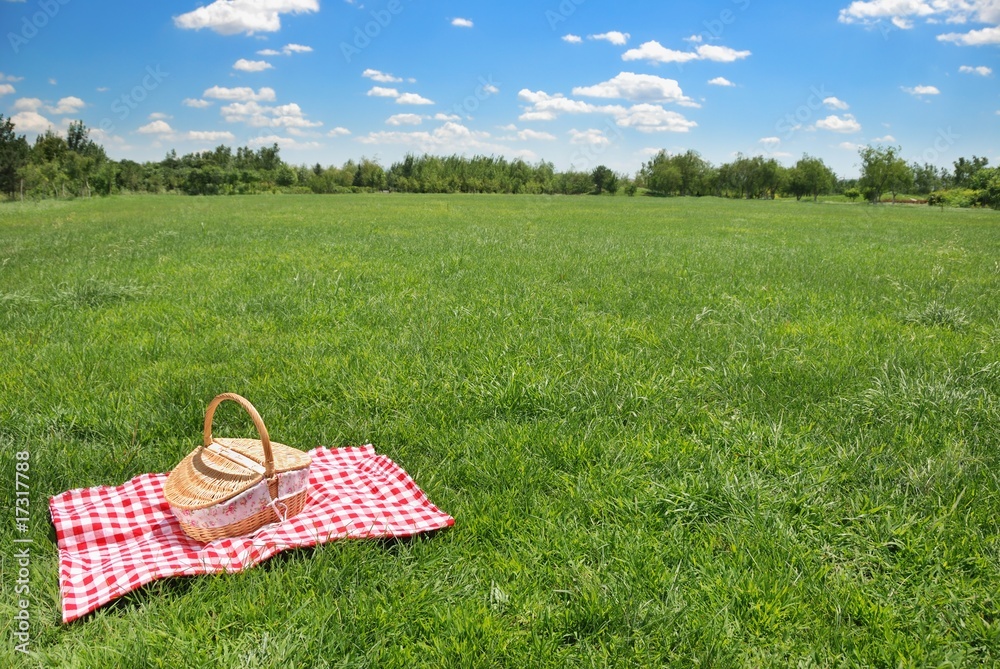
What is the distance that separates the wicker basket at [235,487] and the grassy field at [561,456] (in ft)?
1.18

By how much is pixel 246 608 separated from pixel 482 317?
490cm

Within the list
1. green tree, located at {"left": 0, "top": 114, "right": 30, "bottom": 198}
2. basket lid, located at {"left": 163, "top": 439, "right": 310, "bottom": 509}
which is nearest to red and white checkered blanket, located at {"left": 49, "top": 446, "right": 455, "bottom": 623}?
basket lid, located at {"left": 163, "top": 439, "right": 310, "bottom": 509}

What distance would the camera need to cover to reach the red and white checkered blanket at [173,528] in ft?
9.04

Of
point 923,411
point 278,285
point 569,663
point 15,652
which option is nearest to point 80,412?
point 15,652

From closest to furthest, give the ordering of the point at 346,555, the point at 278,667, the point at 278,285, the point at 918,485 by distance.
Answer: the point at 278,667 < the point at 346,555 < the point at 918,485 < the point at 278,285

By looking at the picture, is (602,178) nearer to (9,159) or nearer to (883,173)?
(883,173)

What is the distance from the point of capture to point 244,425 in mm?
4453

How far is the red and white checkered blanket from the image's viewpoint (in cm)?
276

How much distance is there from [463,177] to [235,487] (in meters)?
102

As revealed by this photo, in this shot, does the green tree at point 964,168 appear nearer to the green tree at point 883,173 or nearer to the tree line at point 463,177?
the tree line at point 463,177

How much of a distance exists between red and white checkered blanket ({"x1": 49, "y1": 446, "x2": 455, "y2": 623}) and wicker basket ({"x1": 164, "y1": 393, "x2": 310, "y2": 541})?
0.08 m

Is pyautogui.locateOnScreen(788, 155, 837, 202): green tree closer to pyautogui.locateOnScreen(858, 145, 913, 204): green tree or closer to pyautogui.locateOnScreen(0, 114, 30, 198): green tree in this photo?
pyautogui.locateOnScreen(858, 145, 913, 204): green tree

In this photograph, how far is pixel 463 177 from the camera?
101 meters

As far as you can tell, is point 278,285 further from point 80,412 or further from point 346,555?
point 346,555
